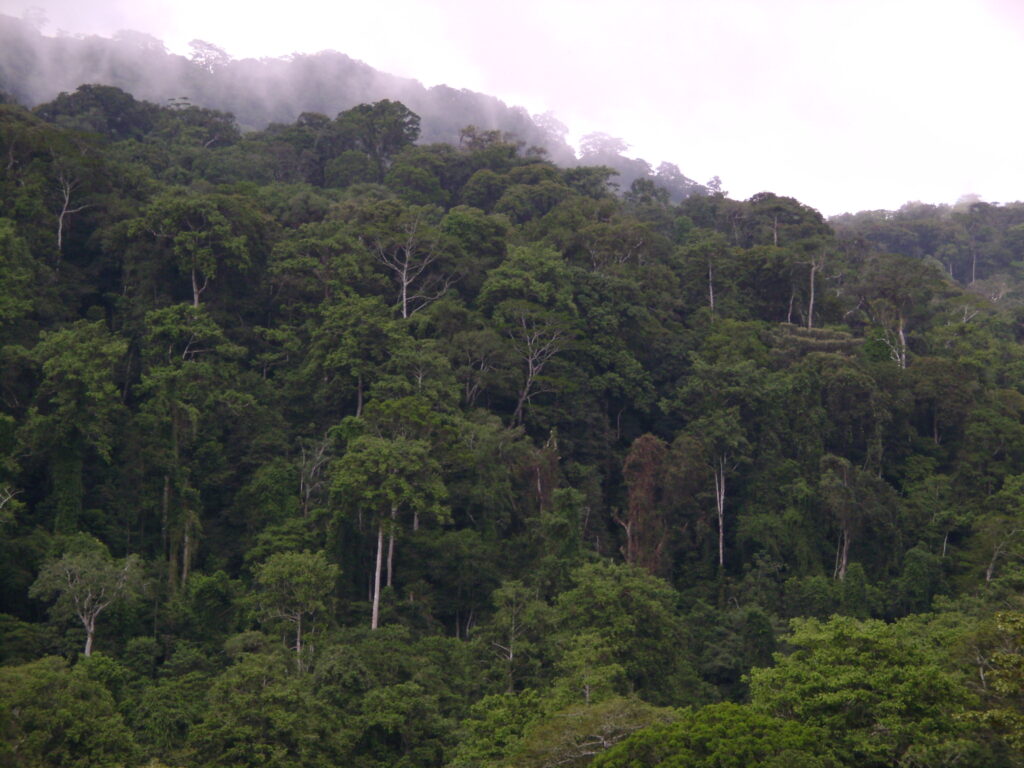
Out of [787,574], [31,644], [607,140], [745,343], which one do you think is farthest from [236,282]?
[607,140]

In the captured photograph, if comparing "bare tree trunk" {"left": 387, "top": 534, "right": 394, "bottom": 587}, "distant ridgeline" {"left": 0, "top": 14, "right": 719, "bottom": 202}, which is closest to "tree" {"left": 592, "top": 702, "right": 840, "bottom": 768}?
"bare tree trunk" {"left": 387, "top": 534, "right": 394, "bottom": 587}

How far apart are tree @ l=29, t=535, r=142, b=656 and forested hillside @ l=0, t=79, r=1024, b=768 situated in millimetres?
69

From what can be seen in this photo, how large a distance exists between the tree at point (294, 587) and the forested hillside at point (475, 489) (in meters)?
0.08

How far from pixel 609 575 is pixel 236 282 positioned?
14818 millimetres

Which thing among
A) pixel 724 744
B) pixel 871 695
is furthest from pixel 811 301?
pixel 724 744

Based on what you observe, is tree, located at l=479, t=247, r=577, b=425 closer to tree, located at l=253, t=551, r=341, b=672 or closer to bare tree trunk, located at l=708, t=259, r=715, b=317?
bare tree trunk, located at l=708, t=259, r=715, b=317

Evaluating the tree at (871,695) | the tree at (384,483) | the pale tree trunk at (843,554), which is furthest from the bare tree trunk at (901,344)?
the tree at (871,695)

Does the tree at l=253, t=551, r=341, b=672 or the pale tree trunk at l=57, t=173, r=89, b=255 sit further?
the pale tree trunk at l=57, t=173, r=89, b=255

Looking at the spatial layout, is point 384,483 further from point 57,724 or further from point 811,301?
point 811,301

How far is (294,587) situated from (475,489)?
557 cm

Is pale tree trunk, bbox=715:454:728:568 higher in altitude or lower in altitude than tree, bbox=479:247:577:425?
lower

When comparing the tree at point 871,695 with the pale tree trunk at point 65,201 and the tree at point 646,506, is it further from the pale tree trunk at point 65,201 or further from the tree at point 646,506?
the pale tree trunk at point 65,201

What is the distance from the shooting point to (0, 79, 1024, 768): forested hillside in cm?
1549

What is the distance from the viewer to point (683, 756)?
12414 millimetres
